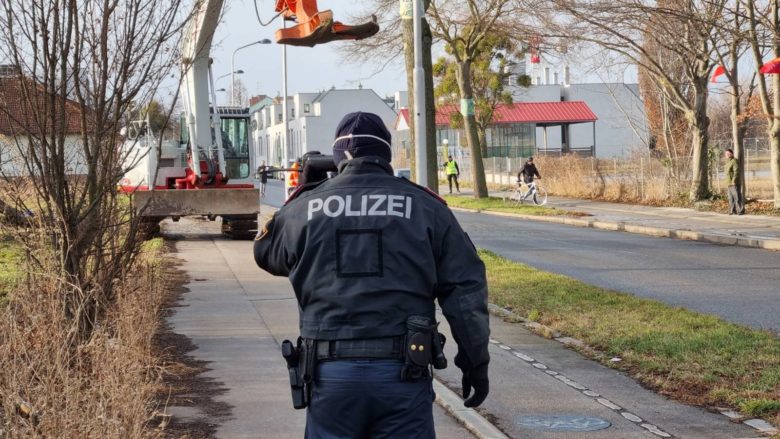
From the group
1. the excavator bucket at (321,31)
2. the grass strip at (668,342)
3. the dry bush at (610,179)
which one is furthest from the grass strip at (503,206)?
the excavator bucket at (321,31)

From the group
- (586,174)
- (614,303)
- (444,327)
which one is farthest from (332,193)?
(586,174)

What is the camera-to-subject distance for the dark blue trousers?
12.7ft

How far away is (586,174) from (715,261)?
21.4m

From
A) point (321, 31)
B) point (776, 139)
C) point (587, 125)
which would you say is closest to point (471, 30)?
point (776, 139)

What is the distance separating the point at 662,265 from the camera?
17406 millimetres

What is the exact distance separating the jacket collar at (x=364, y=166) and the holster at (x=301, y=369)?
0.68 meters

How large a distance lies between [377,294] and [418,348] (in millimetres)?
247

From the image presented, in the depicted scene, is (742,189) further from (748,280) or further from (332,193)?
(332,193)

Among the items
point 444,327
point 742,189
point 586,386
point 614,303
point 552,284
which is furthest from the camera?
point 742,189

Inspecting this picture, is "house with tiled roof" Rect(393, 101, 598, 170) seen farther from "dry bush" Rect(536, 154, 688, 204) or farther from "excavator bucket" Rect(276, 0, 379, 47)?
"excavator bucket" Rect(276, 0, 379, 47)

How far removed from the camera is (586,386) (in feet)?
26.6

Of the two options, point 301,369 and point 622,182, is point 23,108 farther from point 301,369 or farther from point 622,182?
point 622,182

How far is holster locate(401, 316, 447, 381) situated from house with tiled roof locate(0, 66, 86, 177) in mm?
4499

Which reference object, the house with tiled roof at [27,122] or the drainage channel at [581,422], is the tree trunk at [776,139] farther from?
the house with tiled roof at [27,122]
